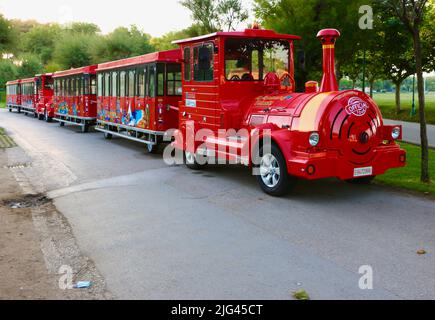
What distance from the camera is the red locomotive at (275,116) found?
Answer: 8.15m

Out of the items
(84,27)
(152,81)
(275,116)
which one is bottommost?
(275,116)

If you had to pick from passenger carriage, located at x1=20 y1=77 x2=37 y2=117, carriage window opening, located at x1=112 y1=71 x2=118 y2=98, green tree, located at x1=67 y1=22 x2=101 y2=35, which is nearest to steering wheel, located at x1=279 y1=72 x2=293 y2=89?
carriage window opening, located at x1=112 y1=71 x2=118 y2=98

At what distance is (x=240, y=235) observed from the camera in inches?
253

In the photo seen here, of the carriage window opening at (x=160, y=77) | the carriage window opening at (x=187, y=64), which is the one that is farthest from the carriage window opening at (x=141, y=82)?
the carriage window opening at (x=187, y=64)

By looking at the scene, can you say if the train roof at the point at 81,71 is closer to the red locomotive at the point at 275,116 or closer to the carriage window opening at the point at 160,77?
the carriage window opening at the point at 160,77

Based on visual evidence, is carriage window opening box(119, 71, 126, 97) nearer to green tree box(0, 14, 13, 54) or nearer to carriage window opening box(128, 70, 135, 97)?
carriage window opening box(128, 70, 135, 97)

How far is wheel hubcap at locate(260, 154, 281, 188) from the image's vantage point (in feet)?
28.3

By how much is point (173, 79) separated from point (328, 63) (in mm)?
6400

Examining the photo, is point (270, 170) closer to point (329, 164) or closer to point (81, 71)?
point (329, 164)

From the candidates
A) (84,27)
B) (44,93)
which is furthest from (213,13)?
(84,27)

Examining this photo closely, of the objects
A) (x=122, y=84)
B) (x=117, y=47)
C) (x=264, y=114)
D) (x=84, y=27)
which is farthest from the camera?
(x=84, y=27)

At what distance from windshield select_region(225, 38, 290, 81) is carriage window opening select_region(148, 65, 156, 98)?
4.69 m

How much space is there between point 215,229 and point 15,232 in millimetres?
2618
